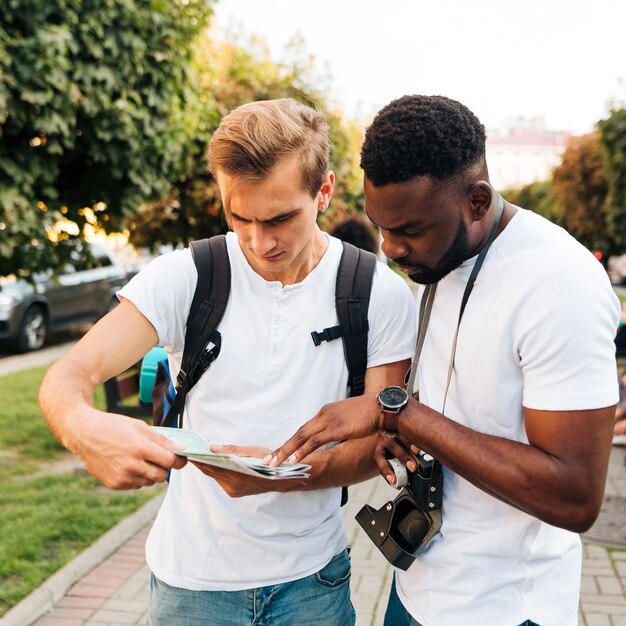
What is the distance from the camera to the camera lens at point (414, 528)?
192 centimetres

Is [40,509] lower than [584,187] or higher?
lower

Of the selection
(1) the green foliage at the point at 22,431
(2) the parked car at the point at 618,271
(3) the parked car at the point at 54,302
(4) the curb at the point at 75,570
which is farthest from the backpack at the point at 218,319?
(2) the parked car at the point at 618,271

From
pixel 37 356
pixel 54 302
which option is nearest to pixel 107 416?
pixel 37 356

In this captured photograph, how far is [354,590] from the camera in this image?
4.72 m

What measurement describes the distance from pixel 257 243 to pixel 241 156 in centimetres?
24

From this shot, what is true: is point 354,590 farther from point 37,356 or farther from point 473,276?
point 37,356

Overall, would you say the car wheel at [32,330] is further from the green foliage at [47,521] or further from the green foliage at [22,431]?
the green foliage at [47,521]

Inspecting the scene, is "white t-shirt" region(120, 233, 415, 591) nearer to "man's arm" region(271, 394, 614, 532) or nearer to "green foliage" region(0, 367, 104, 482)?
"man's arm" region(271, 394, 614, 532)

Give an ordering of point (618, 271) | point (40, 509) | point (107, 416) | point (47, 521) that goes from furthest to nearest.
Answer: point (618, 271) < point (40, 509) < point (47, 521) < point (107, 416)

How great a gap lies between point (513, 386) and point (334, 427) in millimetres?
438

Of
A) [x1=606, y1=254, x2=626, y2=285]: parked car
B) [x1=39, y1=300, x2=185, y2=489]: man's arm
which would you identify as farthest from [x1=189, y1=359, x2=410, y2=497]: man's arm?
[x1=606, y1=254, x2=626, y2=285]: parked car

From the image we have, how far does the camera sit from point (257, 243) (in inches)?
84.2

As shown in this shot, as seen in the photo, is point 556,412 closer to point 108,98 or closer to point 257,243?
point 257,243

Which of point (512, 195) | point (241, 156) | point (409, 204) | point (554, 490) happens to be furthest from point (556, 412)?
point (512, 195)
